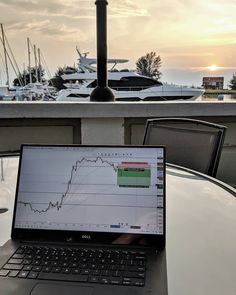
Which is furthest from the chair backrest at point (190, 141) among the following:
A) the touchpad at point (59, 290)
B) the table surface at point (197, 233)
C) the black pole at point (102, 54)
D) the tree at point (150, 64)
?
the tree at point (150, 64)

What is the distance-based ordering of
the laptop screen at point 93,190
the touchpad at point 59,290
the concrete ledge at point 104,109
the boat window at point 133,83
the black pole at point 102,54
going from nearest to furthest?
the touchpad at point 59,290 < the laptop screen at point 93,190 < the black pole at point 102,54 < the concrete ledge at point 104,109 < the boat window at point 133,83

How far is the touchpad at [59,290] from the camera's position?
0.75m

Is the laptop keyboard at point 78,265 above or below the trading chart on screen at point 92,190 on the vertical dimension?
below

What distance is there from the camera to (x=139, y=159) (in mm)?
1017

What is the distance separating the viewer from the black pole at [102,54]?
2797 mm

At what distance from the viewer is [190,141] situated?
80.3 inches

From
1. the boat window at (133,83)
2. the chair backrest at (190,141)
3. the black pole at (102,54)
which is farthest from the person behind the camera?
the boat window at (133,83)

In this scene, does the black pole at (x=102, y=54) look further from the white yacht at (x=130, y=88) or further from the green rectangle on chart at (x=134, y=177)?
the white yacht at (x=130, y=88)

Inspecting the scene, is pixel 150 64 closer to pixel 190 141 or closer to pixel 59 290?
pixel 190 141

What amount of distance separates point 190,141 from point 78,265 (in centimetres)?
131

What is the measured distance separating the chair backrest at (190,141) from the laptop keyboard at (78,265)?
1.12m

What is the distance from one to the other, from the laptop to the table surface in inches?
2.0

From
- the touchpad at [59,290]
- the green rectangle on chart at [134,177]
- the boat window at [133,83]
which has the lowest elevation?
the touchpad at [59,290]

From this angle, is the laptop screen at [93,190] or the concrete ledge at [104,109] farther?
the concrete ledge at [104,109]
